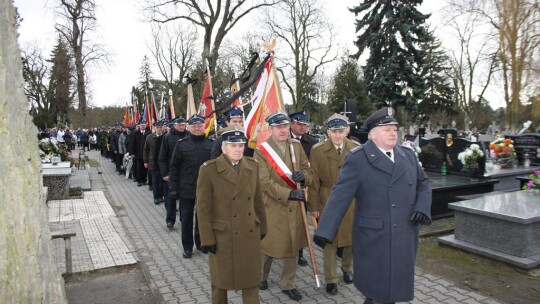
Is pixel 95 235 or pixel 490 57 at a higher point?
pixel 490 57

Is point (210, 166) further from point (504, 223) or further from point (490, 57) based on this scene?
point (490, 57)

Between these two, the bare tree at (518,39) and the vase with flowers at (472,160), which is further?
the bare tree at (518,39)

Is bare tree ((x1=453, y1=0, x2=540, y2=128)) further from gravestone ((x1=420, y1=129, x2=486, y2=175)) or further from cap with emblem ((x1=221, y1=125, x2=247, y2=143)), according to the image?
cap with emblem ((x1=221, y1=125, x2=247, y2=143))

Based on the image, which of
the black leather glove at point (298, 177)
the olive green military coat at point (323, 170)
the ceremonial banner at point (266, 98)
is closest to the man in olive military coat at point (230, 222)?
the black leather glove at point (298, 177)

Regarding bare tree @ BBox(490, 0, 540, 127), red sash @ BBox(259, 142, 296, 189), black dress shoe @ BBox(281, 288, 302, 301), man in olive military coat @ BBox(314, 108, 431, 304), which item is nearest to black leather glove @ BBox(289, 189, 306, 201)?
red sash @ BBox(259, 142, 296, 189)

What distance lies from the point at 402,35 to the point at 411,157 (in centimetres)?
2808

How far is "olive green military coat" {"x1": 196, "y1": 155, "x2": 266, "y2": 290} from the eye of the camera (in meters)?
3.87

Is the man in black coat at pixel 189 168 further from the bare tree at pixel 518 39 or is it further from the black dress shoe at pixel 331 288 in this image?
the bare tree at pixel 518 39

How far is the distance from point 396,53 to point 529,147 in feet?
55.0

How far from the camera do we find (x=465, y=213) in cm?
659

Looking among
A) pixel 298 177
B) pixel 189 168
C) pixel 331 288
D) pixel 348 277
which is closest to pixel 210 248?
pixel 298 177

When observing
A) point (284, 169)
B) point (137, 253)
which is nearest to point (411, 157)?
point (284, 169)

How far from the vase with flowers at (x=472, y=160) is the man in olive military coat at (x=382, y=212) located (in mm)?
7546

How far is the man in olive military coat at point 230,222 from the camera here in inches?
152
